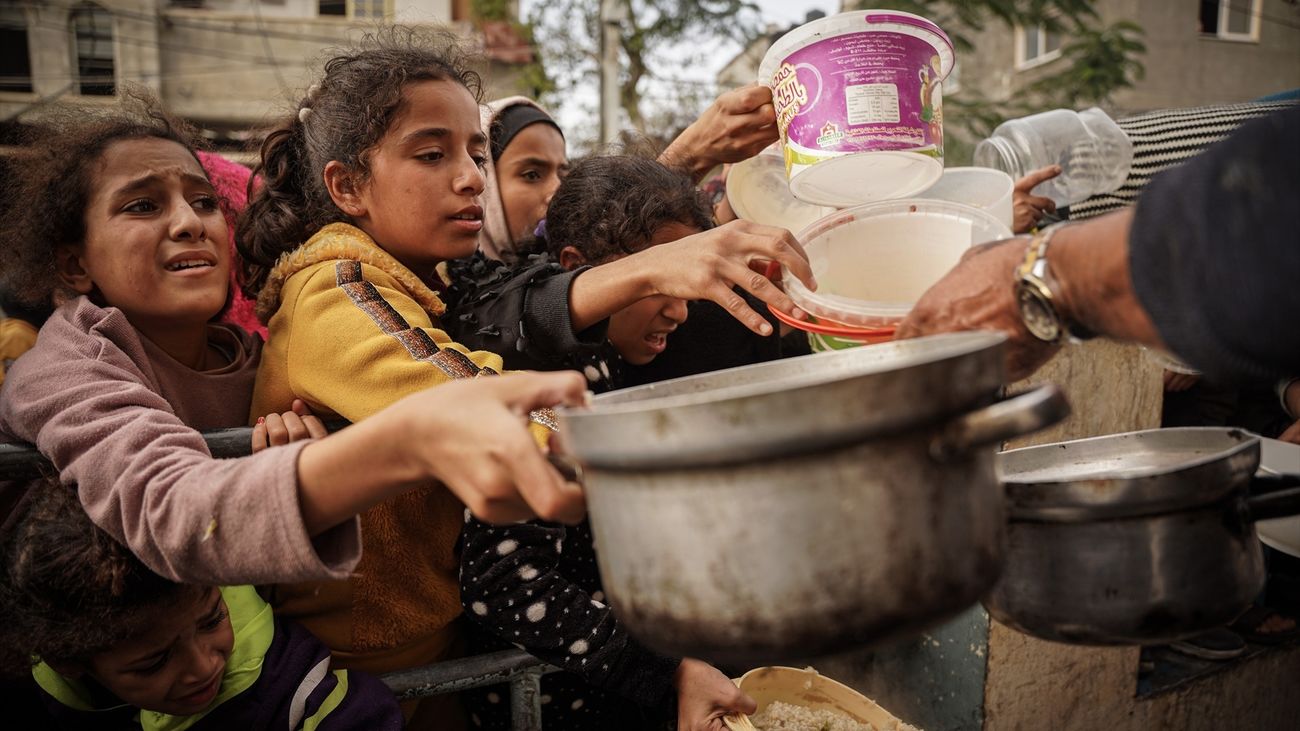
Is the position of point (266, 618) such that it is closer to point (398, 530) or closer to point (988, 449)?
point (398, 530)

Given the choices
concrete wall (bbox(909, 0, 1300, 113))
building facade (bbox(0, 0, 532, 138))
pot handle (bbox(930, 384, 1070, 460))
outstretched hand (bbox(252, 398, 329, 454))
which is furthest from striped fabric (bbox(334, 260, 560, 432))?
concrete wall (bbox(909, 0, 1300, 113))

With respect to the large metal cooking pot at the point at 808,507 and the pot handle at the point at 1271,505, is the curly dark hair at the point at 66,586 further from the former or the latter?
the pot handle at the point at 1271,505

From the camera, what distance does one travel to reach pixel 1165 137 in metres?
2.76

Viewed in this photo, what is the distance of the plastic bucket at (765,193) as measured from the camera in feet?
7.70

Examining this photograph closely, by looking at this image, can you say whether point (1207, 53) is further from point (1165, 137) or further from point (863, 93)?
point (863, 93)

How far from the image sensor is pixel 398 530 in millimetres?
1697

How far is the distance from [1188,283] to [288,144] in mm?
1975

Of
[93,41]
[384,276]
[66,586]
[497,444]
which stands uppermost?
[93,41]

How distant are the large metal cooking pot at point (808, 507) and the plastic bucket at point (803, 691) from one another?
1.27 m

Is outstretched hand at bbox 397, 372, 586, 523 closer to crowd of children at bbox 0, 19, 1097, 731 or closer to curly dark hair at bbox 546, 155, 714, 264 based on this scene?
crowd of children at bbox 0, 19, 1097, 731

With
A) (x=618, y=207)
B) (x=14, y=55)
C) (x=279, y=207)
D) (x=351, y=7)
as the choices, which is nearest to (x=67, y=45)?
(x=14, y=55)

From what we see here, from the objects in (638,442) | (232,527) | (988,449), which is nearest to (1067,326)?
(988,449)

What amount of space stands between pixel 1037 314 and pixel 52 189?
1.87 meters

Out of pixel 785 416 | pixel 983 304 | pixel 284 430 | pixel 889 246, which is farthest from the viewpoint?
pixel 889 246
